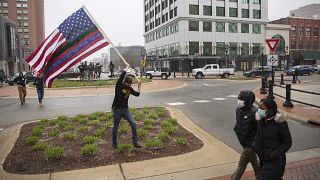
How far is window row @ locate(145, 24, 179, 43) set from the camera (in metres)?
74.6

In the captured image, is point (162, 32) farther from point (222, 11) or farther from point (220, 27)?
point (222, 11)

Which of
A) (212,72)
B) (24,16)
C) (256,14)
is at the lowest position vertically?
(212,72)

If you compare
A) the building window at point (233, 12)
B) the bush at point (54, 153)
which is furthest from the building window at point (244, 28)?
the bush at point (54, 153)

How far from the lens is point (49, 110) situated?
48.3 ft

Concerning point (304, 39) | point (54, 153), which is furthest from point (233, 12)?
point (54, 153)

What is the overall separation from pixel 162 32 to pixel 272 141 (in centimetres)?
8131

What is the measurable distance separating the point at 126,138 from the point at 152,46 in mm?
86701

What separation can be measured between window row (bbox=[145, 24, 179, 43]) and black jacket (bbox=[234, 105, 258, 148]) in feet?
226

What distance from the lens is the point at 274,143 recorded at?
421 cm

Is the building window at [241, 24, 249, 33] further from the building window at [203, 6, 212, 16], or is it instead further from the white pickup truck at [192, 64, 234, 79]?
the white pickup truck at [192, 64, 234, 79]

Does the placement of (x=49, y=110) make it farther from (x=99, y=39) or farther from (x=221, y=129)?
(x=221, y=129)

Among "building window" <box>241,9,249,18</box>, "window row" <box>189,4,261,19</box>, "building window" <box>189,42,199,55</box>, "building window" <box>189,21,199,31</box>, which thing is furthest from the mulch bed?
"building window" <box>241,9,249,18</box>

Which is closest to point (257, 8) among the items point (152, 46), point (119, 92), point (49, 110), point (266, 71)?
point (152, 46)

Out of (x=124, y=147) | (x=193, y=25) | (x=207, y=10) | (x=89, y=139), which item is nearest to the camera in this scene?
(x=124, y=147)
